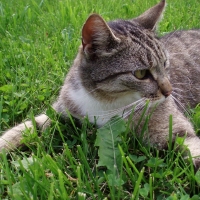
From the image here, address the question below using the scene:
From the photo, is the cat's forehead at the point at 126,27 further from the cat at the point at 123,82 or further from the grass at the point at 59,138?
the grass at the point at 59,138

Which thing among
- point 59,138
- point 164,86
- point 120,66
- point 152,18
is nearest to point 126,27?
point 152,18

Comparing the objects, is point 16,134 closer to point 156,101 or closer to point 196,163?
point 156,101

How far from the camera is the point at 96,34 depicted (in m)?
2.11

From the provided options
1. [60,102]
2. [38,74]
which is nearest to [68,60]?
[38,74]

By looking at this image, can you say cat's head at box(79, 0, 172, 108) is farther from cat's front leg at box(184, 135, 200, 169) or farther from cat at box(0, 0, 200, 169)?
cat's front leg at box(184, 135, 200, 169)

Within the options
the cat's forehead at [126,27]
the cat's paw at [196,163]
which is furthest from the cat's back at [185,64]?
the cat's paw at [196,163]

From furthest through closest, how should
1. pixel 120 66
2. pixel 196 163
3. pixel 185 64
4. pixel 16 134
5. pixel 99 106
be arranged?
pixel 185 64, pixel 16 134, pixel 99 106, pixel 120 66, pixel 196 163

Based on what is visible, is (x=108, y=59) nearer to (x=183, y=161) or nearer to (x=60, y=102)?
(x=60, y=102)

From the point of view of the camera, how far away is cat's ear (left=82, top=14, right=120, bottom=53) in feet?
6.66

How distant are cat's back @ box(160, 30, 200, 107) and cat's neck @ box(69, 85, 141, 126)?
66 cm

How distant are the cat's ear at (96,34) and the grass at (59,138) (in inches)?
21.6

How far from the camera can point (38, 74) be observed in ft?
10.6

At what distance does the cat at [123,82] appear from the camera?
7.14 ft

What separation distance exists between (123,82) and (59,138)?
642 mm
